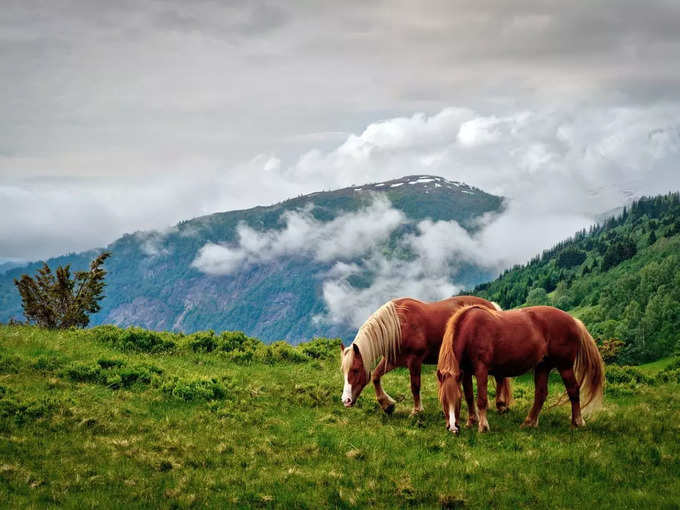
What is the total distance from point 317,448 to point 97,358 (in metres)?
9.05

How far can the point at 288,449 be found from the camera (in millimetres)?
12273

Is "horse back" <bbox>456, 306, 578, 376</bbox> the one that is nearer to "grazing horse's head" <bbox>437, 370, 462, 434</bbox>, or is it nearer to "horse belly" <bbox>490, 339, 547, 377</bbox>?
"horse belly" <bbox>490, 339, 547, 377</bbox>

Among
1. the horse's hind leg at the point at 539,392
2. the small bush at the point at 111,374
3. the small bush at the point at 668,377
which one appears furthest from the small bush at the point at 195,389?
the small bush at the point at 668,377

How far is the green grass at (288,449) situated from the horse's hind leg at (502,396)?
0.56 metres

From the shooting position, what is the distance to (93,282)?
52688mm

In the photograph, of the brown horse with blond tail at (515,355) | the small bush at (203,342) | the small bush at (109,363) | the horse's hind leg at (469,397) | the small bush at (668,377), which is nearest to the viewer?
the brown horse with blond tail at (515,355)

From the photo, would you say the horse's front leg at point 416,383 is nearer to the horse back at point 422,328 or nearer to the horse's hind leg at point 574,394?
the horse back at point 422,328

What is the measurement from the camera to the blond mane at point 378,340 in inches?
611

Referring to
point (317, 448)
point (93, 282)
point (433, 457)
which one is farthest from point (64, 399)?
point (93, 282)

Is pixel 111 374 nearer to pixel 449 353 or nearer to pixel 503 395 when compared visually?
pixel 449 353

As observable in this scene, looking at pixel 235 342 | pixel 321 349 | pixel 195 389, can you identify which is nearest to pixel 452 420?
pixel 195 389

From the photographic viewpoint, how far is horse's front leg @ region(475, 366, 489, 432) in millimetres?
13609

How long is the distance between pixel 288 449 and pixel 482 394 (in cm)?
500

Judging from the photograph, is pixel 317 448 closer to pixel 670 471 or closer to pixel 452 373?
pixel 452 373
